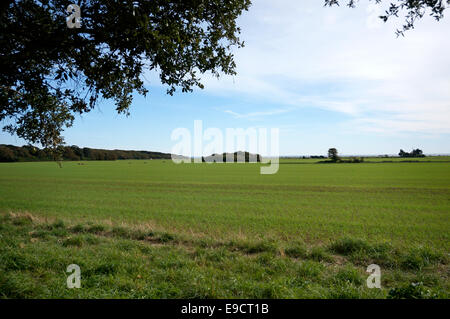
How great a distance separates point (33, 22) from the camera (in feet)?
19.2

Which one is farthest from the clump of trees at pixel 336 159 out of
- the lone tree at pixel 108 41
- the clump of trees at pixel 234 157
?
the lone tree at pixel 108 41

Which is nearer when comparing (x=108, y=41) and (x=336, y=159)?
(x=108, y=41)

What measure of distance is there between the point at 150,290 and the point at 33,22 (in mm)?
6780

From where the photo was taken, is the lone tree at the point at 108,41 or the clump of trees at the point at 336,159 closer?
the lone tree at the point at 108,41

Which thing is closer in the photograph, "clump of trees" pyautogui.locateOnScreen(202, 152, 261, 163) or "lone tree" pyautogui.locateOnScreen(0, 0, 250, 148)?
"lone tree" pyautogui.locateOnScreen(0, 0, 250, 148)

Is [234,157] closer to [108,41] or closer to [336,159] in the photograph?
[336,159]

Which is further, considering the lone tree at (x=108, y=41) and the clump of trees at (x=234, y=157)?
the clump of trees at (x=234, y=157)

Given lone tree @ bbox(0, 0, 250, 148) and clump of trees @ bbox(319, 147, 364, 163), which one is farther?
clump of trees @ bbox(319, 147, 364, 163)

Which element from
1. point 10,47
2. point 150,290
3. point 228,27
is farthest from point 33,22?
point 150,290

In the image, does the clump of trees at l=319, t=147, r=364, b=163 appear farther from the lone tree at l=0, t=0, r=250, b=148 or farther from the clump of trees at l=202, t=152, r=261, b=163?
the lone tree at l=0, t=0, r=250, b=148

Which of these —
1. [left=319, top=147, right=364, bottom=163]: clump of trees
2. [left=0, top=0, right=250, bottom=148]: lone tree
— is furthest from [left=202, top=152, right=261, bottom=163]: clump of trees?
[left=0, top=0, right=250, bottom=148]: lone tree

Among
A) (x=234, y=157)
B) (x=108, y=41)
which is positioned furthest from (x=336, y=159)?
(x=108, y=41)

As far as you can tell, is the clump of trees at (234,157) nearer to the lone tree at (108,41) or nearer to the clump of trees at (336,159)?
the clump of trees at (336,159)
